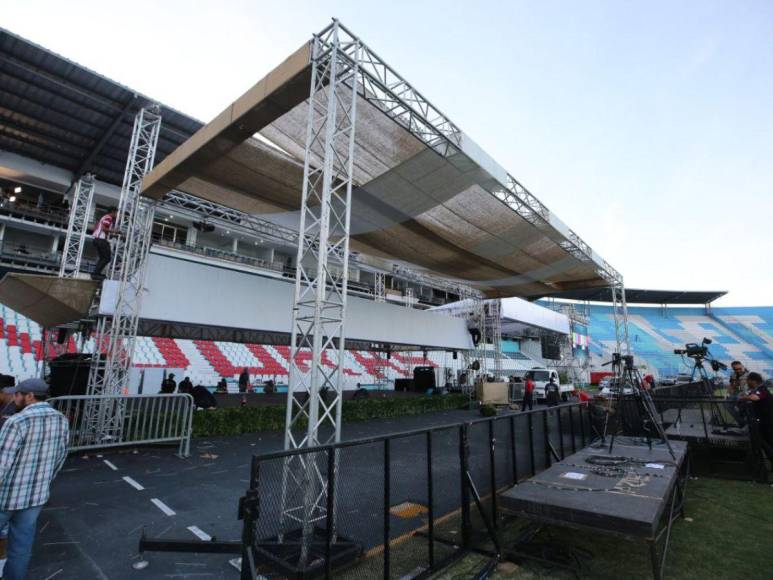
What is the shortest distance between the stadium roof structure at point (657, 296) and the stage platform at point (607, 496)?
177ft

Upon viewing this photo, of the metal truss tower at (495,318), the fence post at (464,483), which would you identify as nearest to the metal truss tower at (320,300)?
the fence post at (464,483)

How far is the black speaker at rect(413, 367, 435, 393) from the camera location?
76.8 ft

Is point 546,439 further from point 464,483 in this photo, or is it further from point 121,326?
point 121,326

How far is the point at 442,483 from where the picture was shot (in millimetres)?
6656

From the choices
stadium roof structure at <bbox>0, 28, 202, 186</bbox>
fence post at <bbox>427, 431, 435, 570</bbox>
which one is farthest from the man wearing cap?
stadium roof structure at <bbox>0, 28, 202, 186</bbox>

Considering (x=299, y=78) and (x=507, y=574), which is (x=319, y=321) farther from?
(x=299, y=78)

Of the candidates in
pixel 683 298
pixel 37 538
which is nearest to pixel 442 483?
pixel 37 538

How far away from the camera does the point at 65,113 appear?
746 inches

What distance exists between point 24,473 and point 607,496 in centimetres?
534

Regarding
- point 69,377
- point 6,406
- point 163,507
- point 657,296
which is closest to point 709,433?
point 163,507

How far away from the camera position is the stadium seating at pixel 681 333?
5006cm

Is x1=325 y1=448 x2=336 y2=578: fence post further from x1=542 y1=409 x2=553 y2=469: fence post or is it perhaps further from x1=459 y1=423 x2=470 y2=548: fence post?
x1=542 y1=409 x2=553 y2=469: fence post

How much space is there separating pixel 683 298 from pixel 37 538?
248 ft

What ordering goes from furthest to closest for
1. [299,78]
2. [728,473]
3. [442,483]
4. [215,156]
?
[215,156] < [728,473] < [442,483] < [299,78]
